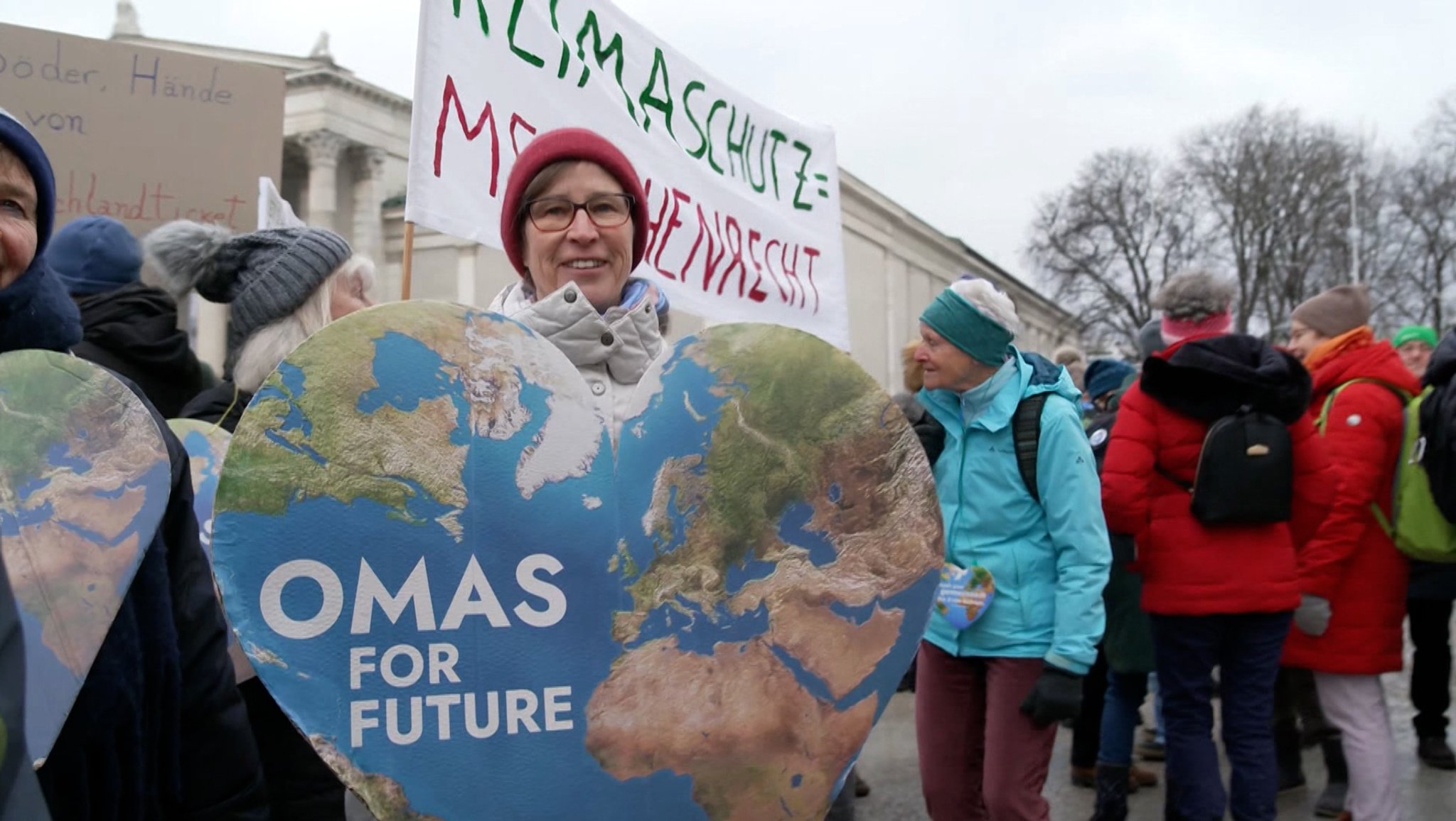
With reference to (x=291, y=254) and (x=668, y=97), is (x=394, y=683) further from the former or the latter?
(x=668, y=97)

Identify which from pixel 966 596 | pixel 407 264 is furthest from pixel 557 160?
pixel 966 596

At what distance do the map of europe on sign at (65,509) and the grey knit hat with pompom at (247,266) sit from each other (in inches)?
44.5

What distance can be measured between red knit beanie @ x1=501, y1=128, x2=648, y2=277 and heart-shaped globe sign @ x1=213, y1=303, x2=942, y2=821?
51cm

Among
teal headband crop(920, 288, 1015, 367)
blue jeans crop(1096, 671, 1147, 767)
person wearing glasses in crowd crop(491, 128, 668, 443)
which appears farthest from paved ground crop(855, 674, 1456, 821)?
person wearing glasses in crowd crop(491, 128, 668, 443)

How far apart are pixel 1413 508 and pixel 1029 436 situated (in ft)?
6.67

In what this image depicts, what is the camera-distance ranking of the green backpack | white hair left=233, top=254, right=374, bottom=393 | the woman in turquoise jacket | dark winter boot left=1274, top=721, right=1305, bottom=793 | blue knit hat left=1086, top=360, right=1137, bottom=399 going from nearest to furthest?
white hair left=233, top=254, right=374, bottom=393 → the woman in turquoise jacket → the green backpack → dark winter boot left=1274, top=721, right=1305, bottom=793 → blue knit hat left=1086, top=360, right=1137, bottom=399

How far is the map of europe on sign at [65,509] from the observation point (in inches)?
49.8

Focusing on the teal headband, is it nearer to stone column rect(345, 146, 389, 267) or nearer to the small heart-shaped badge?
A: the small heart-shaped badge

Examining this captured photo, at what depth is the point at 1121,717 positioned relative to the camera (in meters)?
4.36

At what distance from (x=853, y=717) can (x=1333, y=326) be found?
381 cm

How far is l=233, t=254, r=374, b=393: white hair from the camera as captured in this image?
241 centimetres

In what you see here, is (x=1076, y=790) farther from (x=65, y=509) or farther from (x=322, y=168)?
(x=322, y=168)

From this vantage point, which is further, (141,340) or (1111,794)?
(1111,794)

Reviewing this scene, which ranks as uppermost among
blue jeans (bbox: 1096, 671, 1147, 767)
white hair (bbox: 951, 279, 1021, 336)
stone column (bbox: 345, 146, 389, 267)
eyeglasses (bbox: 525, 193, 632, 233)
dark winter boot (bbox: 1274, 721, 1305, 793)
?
stone column (bbox: 345, 146, 389, 267)
